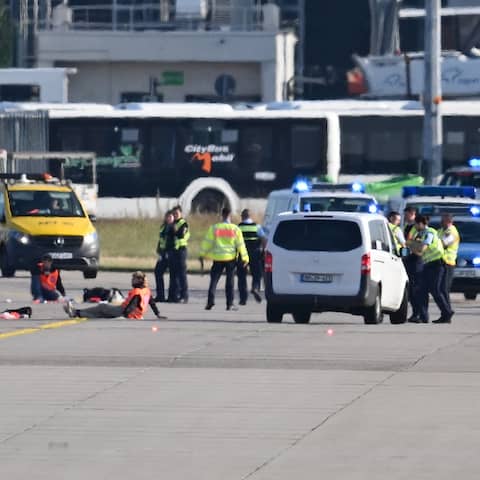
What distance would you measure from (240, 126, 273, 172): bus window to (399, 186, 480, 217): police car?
16.6 meters

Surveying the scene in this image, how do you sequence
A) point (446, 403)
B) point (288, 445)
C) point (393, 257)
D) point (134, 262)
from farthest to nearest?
point (134, 262) < point (393, 257) < point (446, 403) < point (288, 445)

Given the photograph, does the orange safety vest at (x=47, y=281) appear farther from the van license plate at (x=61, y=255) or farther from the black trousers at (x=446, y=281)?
the black trousers at (x=446, y=281)

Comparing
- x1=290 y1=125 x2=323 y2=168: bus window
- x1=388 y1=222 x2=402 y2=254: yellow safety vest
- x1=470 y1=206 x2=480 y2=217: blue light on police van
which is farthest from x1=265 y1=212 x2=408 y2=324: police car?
x1=290 y1=125 x2=323 y2=168: bus window

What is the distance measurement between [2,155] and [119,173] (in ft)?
12.9

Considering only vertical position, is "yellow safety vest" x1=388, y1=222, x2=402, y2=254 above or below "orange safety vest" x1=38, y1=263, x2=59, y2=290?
above

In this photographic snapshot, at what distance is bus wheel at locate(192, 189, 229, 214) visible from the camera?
51.4 metres

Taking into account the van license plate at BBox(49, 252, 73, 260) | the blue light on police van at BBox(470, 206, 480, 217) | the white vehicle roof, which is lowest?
the van license plate at BBox(49, 252, 73, 260)

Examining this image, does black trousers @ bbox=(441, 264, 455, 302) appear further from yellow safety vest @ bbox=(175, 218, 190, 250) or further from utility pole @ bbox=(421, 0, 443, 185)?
utility pole @ bbox=(421, 0, 443, 185)

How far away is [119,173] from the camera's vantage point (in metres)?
52.1

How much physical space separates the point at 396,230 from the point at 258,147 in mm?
22517

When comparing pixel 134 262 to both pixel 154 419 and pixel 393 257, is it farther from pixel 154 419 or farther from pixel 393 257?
pixel 154 419

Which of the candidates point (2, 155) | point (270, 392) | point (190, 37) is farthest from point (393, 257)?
point (190, 37)

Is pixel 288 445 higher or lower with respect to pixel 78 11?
lower

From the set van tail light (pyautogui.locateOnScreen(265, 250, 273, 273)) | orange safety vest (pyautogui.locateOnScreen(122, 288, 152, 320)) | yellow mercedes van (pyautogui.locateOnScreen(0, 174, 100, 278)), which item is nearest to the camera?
van tail light (pyautogui.locateOnScreen(265, 250, 273, 273))
